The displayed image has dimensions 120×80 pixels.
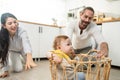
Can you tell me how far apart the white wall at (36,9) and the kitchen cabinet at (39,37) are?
0.60 metres

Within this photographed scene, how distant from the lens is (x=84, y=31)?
1.84 m

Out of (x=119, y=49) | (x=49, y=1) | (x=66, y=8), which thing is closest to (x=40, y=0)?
(x=49, y=1)

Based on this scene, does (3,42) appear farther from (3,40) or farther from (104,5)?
(104,5)

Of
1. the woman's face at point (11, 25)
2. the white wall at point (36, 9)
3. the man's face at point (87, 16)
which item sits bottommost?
the woman's face at point (11, 25)

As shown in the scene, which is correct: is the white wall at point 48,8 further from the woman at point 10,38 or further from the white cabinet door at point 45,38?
the woman at point 10,38

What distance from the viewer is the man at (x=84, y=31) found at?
5.32ft

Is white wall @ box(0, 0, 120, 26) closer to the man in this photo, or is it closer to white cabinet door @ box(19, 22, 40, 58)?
white cabinet door @ box(19, 22, 40, 58)

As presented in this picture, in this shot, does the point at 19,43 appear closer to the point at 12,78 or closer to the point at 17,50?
the point at 17,50

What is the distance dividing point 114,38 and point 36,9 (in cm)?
214

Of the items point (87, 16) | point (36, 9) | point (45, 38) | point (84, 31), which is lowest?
point (45, 38)

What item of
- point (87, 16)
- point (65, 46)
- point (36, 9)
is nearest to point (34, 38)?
point (36, 9)

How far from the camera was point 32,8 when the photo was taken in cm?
428

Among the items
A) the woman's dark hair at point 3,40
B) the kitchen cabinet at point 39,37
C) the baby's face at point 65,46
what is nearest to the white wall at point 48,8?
the kitchen cabinet at point 39,37

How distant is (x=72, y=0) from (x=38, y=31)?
1.43 metres
